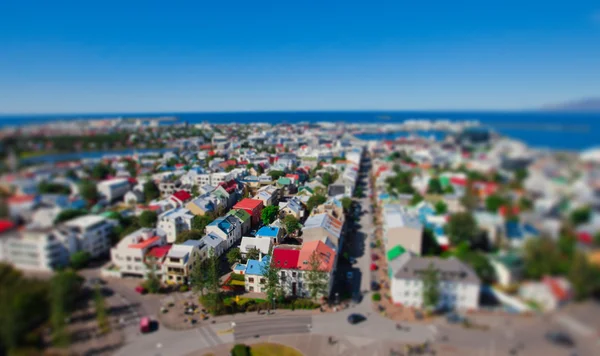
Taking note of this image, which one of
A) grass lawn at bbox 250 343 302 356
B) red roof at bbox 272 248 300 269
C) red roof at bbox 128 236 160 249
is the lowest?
grass lawn at bbox 250 343 302 356

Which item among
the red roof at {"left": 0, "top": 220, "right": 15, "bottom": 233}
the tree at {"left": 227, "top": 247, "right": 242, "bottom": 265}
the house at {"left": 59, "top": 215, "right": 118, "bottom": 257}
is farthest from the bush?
the red roof at {"left": 0, "top": 220, "right": 15, "bottom": 233}

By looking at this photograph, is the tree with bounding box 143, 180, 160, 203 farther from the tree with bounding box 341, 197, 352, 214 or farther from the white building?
the tree with bounding box 341, 197, 352, 214

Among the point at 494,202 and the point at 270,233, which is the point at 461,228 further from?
the point at 270,233

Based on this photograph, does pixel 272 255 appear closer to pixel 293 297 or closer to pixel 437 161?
pixel 293 297

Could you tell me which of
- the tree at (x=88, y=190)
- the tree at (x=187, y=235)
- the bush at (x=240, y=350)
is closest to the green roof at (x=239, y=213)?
the tree at (x=187, y=235)

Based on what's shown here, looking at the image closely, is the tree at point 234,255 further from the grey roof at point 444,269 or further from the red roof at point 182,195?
the grey roof at point 444,269

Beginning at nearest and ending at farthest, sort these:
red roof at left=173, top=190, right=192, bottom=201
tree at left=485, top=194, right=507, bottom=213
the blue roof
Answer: tree at left=485, top=194, right=507, bottom=213 < red roof at left=173, top=190, right=192, bottom=201 < the blue roof
